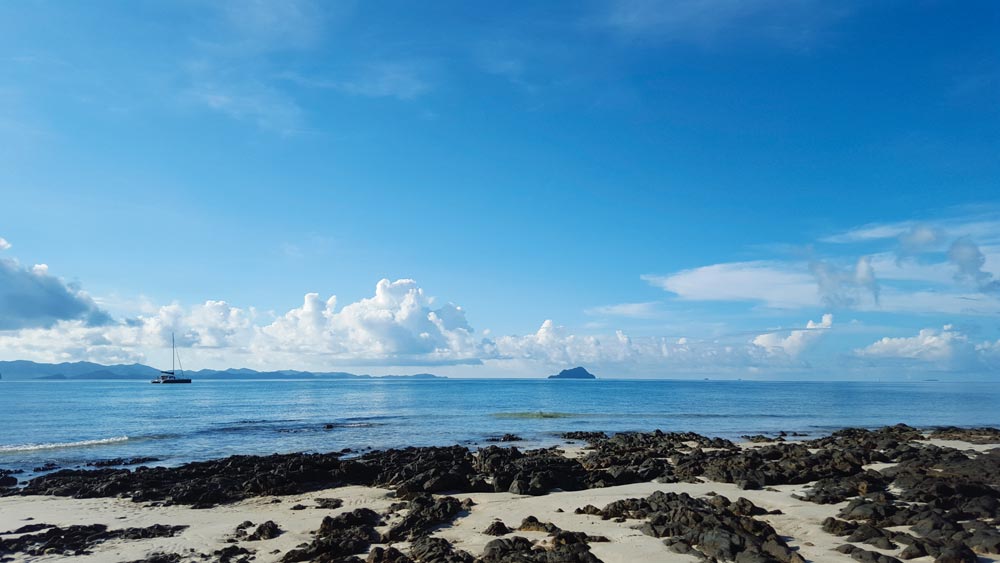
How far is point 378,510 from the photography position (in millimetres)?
20359

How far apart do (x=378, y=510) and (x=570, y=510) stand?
253 inches

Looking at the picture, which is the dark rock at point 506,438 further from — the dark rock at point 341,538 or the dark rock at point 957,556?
the dark rock at point 957,556

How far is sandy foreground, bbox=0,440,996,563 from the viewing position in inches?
609

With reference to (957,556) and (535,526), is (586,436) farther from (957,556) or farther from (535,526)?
(957,556)

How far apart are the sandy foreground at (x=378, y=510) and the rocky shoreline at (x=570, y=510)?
0.17m

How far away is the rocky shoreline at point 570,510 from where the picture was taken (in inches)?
577

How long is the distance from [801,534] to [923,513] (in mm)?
3400

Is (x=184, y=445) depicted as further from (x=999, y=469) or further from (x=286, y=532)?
(x=999, y=469)

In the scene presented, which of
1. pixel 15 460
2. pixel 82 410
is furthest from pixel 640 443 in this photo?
pixel 82 410

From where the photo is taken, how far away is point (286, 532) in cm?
1772

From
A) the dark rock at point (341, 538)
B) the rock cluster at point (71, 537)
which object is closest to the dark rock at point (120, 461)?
the rock cluster at point (71, 537)

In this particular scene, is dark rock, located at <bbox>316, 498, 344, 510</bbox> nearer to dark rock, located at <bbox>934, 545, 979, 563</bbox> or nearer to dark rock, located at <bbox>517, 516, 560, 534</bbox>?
dark rock, located at <bbox>517, 516, 560, 534</bbox>

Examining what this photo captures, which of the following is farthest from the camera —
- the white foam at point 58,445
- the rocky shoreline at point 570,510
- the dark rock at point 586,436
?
the dark rock at point 586,436

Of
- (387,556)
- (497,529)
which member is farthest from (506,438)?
(387,556)
